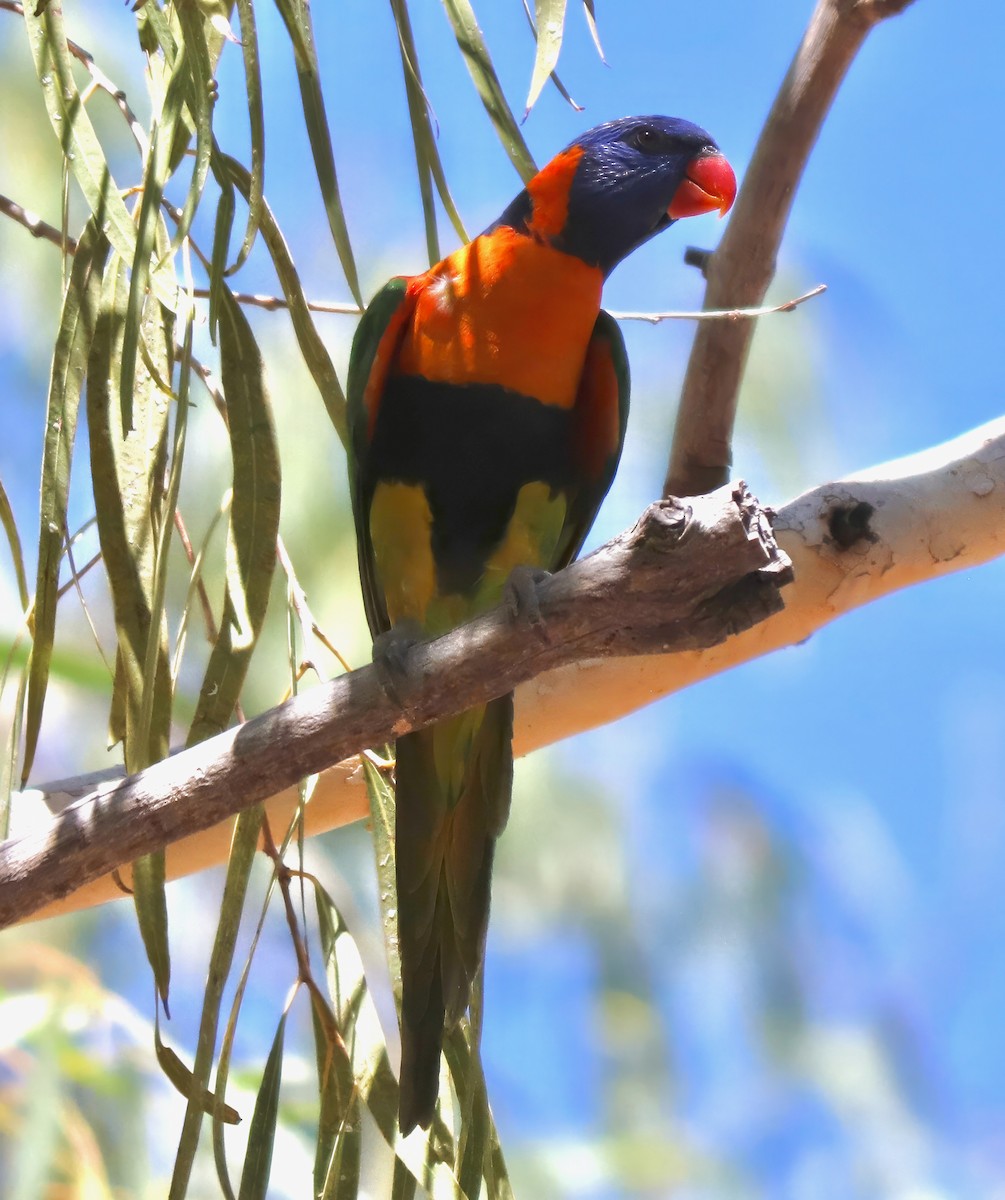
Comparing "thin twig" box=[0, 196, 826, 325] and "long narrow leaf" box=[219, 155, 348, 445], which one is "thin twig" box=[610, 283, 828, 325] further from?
"long narrow leaf" box=[219, 155, 348, 445]

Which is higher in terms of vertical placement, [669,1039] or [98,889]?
[669,1039]

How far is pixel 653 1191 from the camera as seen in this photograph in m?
3.84

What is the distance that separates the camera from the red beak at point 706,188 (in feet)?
6.52

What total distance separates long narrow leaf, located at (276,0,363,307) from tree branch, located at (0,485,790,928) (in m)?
0.44

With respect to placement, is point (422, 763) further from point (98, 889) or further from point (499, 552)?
point (98, 889)

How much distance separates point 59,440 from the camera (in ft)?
3.99

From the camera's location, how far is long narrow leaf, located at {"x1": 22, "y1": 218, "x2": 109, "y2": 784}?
1.18 metres

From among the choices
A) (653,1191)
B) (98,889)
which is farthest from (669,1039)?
(98,889)

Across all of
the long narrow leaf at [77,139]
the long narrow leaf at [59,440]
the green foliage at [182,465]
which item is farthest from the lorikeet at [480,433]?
the long narrow leaf at [77,139]

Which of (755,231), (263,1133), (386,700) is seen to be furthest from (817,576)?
(263,1133)

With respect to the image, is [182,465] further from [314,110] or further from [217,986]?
[217,986]

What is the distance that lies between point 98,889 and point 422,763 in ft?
1.69

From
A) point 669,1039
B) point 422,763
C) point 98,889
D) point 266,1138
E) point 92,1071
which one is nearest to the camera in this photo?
point 266,1138

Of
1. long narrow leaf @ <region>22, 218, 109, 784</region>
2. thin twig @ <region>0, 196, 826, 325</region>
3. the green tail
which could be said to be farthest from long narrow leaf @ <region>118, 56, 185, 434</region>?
the green tail
